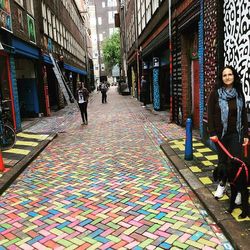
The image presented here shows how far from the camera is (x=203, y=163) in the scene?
655 centimetres

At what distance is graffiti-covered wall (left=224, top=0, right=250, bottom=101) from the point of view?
19.2 ft

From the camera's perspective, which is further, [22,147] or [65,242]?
[22,147]

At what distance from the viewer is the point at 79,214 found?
15.0ft

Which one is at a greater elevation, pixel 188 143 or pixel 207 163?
pixel 188 143

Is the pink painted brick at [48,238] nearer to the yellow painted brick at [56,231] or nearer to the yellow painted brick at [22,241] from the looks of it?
the yellow painted brick at [56,231]

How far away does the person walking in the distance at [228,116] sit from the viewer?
4.23 m

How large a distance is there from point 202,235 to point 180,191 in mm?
1507

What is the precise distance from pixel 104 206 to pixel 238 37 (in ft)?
13.2

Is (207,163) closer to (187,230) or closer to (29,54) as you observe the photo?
(187,230)

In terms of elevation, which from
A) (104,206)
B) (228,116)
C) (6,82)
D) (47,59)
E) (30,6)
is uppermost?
(30,6)

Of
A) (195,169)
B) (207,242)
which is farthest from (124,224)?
(195,169)

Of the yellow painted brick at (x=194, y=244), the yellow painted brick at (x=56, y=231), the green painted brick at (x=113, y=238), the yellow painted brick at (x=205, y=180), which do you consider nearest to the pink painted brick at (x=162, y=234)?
the yellow painted brick at (x=194, y=244)

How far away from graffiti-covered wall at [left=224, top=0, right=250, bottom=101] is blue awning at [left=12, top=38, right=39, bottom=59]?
8.14 metres

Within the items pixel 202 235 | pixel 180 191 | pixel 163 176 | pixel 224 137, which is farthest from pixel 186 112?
pixel 202 235
